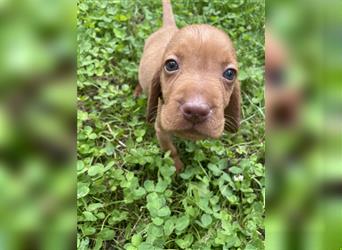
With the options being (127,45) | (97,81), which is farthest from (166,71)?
(127,45)

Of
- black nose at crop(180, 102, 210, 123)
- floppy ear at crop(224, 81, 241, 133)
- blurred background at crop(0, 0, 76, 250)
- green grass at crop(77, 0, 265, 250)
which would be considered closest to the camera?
blurred background at crop(0, 0, 76, 250)

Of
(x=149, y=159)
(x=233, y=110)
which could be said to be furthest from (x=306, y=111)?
(x=149, y=159)

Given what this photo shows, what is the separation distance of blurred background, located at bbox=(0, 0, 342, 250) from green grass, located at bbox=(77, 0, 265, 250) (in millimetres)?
837

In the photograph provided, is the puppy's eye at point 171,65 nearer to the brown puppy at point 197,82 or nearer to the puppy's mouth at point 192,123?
the brown puppy at point 197,82

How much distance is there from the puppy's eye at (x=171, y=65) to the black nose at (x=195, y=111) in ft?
0.82

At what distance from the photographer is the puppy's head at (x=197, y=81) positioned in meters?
2.02

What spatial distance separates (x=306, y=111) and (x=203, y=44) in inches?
51.3

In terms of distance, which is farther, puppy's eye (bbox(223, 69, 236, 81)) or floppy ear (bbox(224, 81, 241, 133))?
floppy ear (bbox(224, 81, 241, 133))

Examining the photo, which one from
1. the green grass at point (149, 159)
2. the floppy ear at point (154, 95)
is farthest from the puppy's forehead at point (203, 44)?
the green grass at point (149, 159)

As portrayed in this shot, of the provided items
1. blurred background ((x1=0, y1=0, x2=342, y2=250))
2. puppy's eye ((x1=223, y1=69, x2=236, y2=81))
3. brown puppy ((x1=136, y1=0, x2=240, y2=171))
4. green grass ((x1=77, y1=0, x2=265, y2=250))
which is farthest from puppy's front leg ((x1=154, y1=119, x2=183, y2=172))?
blurred background ((x1=0, y1=0, x2=342, y2=250))

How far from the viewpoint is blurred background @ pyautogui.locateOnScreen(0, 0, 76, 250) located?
0.80 metres

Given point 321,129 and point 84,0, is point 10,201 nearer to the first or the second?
point 321,129

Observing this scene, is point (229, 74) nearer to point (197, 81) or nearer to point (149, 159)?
point (197, 81)

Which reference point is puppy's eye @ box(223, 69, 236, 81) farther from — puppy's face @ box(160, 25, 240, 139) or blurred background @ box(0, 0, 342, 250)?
blurred background @ box(0, 0, 342, 250)
